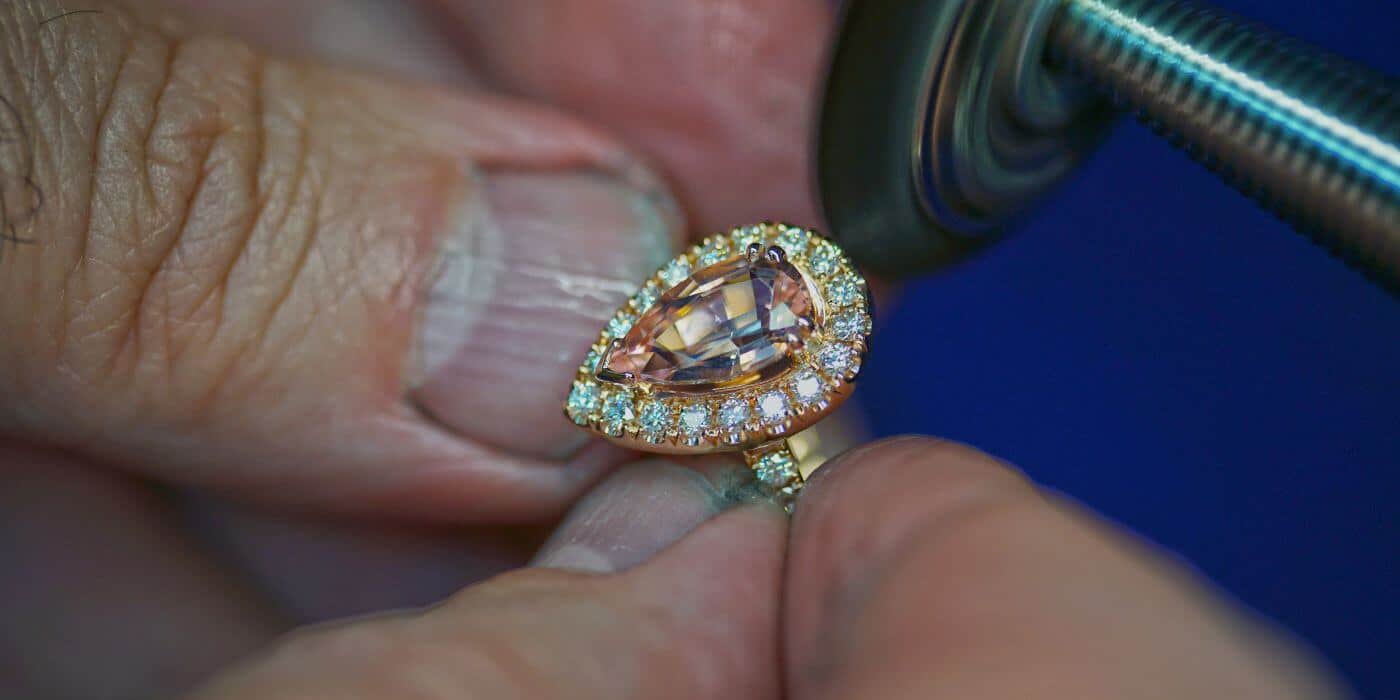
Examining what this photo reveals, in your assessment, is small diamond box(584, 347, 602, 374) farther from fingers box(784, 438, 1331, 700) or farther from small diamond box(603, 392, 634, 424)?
fingers box(784, 438, 1331, 700)

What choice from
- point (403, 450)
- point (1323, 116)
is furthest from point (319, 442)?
point (1323, 116)

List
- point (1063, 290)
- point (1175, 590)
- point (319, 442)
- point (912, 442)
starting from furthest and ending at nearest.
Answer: point (1063, 290), point (319, 442), point (912, 442), point (1175, 590)

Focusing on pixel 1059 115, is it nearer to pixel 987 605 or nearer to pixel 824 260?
pixel 824 260

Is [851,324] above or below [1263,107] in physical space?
below

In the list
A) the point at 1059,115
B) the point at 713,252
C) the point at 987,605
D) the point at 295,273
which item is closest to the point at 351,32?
the point at 295,273

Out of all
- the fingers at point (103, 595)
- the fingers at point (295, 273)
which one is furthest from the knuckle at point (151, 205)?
the fingers at point (103, 595)

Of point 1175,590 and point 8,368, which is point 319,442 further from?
point 1175,590
